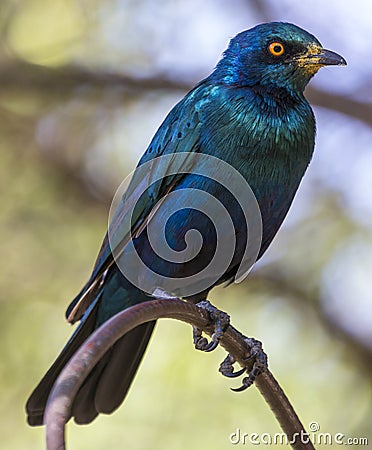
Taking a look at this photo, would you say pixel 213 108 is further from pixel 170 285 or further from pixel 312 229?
pixel 312 229

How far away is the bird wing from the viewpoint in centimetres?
378

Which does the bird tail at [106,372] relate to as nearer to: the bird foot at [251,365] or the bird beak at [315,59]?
the bird foot at [251,365]

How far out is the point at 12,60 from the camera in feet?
20.2

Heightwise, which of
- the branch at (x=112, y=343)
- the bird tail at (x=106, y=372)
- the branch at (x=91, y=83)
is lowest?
the branch at (x=112, y=343)

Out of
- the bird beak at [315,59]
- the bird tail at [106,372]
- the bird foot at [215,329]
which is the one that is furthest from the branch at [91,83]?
the bird foot at [215,329]

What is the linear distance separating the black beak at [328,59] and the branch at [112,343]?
138 cm

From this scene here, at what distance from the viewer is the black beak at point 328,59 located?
3.91 meters

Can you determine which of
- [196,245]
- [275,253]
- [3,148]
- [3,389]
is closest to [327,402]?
[275,253]

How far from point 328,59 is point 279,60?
0.23m

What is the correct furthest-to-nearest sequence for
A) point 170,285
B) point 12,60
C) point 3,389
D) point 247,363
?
1. point 12,60
2. point 3,389
3. point 170,285
4. point 247,363

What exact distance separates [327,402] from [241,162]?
2859 mm

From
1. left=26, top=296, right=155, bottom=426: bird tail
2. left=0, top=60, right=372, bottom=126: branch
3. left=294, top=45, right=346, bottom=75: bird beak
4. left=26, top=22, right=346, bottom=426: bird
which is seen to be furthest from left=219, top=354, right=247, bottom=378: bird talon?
left=0, top=60, right=372, bottom=126: branch

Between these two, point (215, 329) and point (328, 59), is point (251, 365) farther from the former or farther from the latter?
point (328, 59)

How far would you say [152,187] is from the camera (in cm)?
382
